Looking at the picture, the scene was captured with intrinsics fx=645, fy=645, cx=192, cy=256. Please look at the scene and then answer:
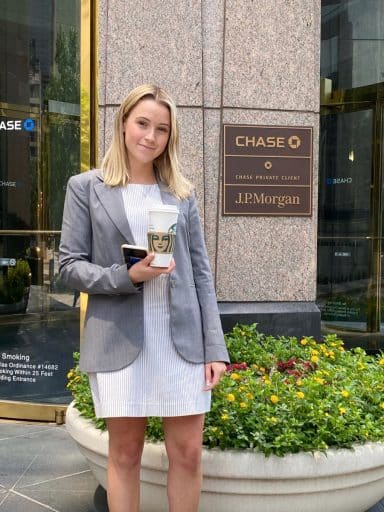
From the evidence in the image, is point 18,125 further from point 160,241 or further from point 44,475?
point 160,241

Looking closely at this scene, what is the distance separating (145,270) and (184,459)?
0.80 metres

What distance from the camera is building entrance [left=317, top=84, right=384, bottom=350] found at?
8172 mm

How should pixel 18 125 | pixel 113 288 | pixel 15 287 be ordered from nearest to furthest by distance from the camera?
pixel 113 288, pixel 18 125, pixel 15 287

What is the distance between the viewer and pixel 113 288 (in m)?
2.23

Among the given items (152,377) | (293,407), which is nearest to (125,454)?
(152,377)

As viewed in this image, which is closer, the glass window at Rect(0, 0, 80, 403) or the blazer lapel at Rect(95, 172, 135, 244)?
the blazer lapel at Rect(95, 172, 135, 244)

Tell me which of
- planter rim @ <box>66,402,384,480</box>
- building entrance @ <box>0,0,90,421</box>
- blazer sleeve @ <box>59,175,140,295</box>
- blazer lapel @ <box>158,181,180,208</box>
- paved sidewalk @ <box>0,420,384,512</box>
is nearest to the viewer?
blazer sleeve @ <box>59,175,140,295</box>

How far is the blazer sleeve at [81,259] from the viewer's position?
2.23 metres

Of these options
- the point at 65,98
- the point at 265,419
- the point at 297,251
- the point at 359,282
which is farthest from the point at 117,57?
the point at 359,282

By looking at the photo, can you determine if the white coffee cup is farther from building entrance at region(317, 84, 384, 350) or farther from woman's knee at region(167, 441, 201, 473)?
building entrance at region(317, 84, 384, 350)

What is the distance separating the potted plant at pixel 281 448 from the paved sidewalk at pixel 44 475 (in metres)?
0.54

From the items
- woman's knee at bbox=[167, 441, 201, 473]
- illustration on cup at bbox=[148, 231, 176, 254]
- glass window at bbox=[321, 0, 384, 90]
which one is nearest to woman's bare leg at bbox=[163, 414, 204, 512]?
woman's knee at bbox=[167, 441, 201, 473]

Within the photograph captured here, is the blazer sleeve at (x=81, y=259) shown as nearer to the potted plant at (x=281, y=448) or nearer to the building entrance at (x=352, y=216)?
the potted plant at (x=281, y=448)

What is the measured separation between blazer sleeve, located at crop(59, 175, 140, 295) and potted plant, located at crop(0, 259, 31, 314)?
3.28m
